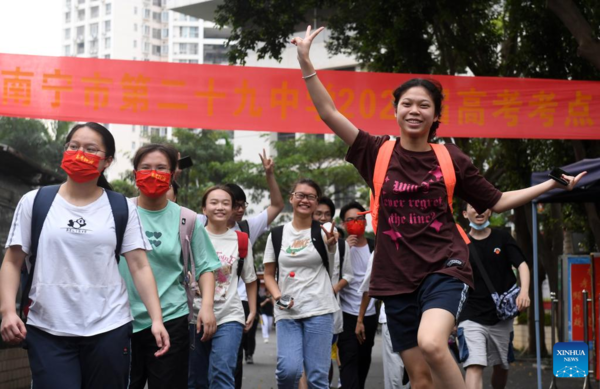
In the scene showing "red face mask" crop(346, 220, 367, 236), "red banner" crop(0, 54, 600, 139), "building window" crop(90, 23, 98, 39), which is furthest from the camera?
"building window" crop(90, 23, 98, 39)

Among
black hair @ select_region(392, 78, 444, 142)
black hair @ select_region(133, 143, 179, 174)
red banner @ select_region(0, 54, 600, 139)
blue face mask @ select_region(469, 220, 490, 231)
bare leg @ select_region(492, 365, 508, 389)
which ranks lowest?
bare leg @ select_region(492, 365, 508, 389)

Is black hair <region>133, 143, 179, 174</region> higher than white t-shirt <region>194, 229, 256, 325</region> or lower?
higher

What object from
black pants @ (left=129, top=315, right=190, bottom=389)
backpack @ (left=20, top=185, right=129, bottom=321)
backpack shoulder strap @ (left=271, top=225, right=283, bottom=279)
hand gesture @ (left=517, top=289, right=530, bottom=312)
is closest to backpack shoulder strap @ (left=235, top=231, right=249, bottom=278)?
backpack shoulder strap @ (left=271, top=225, right=283, bottom=279)

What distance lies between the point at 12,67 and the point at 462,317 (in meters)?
5.65

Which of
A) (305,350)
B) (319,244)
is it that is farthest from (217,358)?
(319,244)

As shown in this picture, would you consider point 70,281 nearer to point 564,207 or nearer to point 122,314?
point 122,314

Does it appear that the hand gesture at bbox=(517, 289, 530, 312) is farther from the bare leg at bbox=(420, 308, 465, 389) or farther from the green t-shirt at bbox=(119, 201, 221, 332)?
the bare leg at bbox=(420, 308, 465, 389)

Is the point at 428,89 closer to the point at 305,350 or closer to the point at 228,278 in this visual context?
the point at 228,278

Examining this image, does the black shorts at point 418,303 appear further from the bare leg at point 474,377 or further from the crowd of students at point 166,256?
the bare leg at point 474,377

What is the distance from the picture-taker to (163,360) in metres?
5.61

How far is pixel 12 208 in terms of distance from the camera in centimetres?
1096

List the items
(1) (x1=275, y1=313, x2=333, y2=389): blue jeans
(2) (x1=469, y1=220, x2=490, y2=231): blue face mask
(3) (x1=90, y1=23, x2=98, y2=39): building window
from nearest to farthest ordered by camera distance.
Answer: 1. (1) (x1=275, y1=313, x2=333, y2=389): blue jeans
2. (2) (x1=469, y1=220, x2=490, y2=231): blue face mask
3. (3) (x1=90, y1=23, x2=98, y2=39): building window

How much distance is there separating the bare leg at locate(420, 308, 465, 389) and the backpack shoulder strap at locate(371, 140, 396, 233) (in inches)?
25.8

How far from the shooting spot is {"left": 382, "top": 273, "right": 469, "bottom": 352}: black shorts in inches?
185
